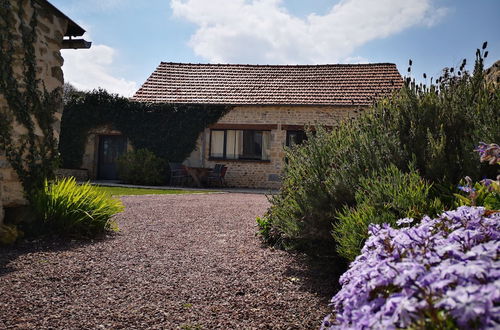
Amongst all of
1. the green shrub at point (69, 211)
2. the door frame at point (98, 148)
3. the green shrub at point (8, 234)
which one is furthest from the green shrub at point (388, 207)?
the door frame at point (98, 148)

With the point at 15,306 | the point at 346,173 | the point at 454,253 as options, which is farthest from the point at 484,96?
the point at 15,306

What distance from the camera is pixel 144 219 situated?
6.43 m

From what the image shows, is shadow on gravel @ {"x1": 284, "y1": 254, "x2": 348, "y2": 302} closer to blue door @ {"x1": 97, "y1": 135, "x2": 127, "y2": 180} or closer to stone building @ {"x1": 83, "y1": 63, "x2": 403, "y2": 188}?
stone building @ {"x1": 83, "y1": 63, "x2": 403, "y2": 188}

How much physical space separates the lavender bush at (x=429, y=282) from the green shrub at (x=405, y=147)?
1.50 metres

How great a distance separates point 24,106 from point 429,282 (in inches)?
200

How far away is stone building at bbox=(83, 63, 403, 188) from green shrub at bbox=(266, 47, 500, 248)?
1163cm

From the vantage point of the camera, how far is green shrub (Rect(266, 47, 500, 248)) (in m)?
3.02

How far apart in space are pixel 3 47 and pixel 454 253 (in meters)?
5.10

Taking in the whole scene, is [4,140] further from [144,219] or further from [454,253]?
[454,253]

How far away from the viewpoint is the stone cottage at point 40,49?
467cm

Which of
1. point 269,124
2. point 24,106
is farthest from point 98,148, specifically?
point 24,106

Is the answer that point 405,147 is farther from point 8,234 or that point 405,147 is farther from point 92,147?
point 92,147

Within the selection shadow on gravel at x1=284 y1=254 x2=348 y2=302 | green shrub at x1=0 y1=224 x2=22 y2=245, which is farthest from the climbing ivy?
shadow on gravel at x1=284 y1=254 x2=348 y2=302

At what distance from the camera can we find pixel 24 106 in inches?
194
